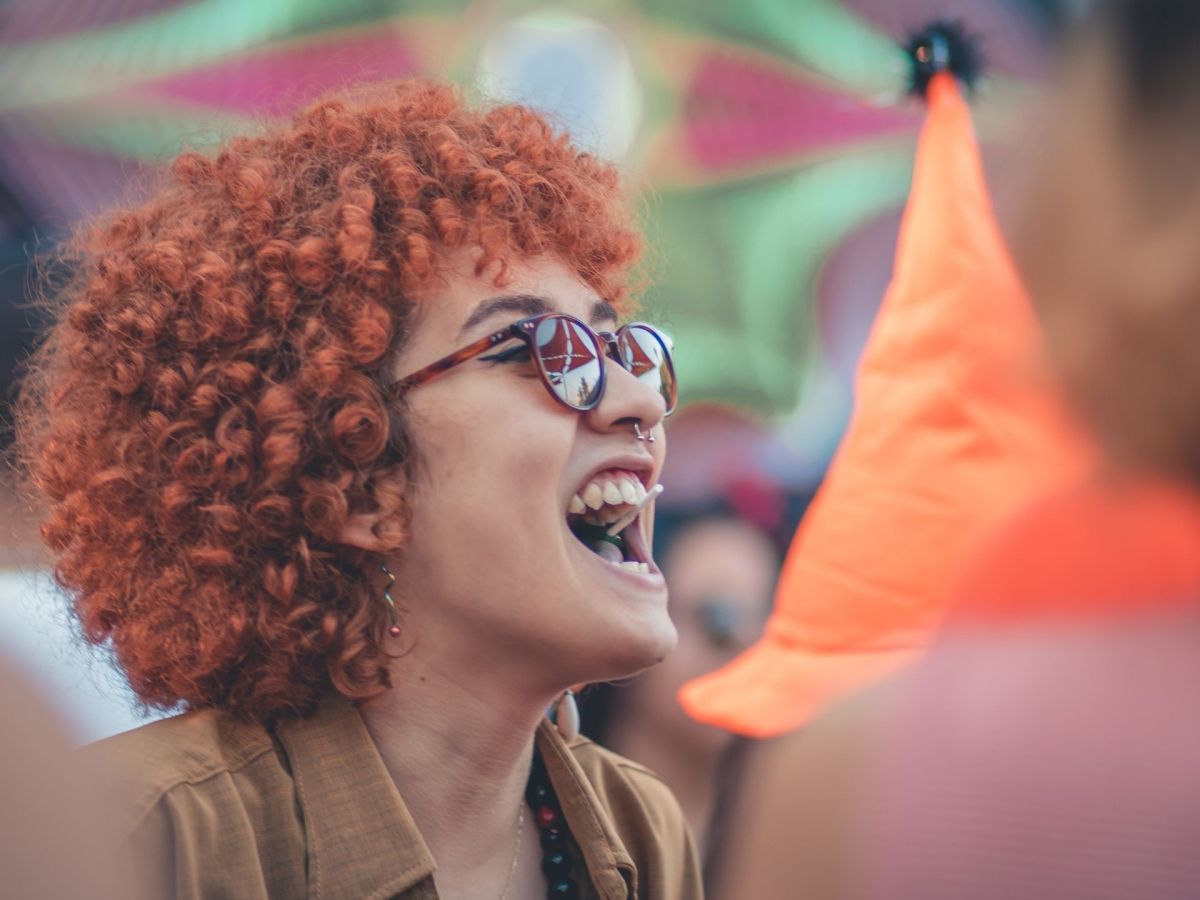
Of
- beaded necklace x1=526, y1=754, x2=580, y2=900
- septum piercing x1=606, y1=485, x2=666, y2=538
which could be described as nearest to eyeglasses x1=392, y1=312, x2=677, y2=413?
septum piercing x1=606, y1=485, x2=666, y2=538

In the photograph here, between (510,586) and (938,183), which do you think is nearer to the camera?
(510,586)

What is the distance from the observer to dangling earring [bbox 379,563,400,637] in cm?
210

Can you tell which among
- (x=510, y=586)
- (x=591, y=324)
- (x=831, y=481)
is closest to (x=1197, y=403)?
(x=510, y=586)

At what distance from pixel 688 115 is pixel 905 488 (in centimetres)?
358

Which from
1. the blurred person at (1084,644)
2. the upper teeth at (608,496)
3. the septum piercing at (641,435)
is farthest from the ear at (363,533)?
the blurred person at (1084,644)

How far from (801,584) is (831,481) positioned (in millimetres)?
289

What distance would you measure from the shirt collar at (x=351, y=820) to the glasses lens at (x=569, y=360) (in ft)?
2.15

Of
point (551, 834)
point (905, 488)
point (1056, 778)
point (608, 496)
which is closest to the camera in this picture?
point (1056, 778)

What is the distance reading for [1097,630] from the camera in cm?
121

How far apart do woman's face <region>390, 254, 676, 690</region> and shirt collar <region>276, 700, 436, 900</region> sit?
0.22 meters

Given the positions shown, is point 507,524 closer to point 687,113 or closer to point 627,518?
point 627,518

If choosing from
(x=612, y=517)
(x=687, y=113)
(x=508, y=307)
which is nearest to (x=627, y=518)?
(x=612, y=517)

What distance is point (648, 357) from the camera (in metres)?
2.37

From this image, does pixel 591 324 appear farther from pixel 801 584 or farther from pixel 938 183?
pixel 938 183
